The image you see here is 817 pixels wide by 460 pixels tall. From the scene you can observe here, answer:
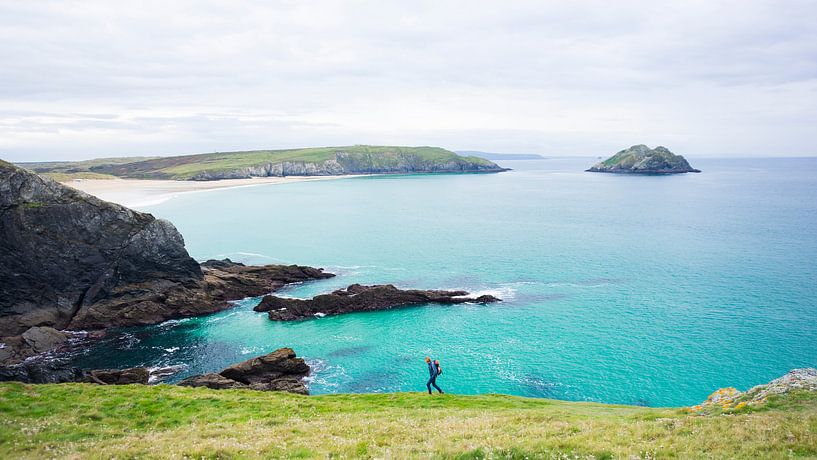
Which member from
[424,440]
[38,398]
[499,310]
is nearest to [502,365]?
[499,310]

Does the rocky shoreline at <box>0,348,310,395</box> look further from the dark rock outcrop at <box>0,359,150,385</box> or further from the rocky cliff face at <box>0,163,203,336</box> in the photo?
the rocky cliff face at <box>0,163,203,336</box>

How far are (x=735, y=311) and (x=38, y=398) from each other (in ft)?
206

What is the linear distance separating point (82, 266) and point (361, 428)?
51.7 m

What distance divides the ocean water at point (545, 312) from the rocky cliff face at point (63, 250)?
8157 millimetres

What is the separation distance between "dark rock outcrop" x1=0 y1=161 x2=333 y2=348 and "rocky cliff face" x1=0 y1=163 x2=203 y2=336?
3.6 inches

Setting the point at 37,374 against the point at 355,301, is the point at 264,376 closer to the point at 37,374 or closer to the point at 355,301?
the point at 37,374

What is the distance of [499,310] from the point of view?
2314 inches

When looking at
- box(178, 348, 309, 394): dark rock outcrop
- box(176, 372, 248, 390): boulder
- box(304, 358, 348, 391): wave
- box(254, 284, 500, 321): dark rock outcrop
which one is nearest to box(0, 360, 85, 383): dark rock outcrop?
box(178, 348, 309, 394): dark rock outcrop

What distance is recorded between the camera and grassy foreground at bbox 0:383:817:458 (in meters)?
16.1

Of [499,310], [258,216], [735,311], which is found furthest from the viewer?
[258,216]

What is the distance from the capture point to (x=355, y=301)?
205 feet

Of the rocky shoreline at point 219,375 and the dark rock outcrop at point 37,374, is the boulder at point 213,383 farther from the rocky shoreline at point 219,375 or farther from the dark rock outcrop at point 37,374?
the dark rock outcrop at point 37,374

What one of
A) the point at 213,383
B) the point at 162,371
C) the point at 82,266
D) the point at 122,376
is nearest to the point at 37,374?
the point at 122,376

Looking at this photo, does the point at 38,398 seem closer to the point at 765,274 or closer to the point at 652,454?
the point at 652,454
